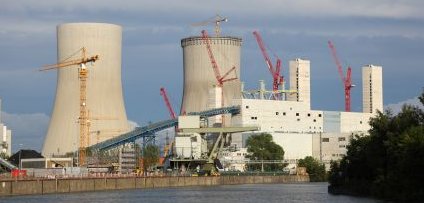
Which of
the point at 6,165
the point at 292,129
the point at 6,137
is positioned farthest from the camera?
the point at 6,137

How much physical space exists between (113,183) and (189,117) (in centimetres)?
3255

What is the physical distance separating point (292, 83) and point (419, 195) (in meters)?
108

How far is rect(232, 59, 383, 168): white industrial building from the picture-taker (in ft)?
484

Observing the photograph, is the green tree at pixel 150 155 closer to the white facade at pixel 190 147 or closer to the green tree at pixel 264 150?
the green tree at pixel 264 150

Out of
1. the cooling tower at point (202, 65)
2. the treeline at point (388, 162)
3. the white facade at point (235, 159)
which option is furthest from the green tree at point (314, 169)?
the treeline at point (388, 162)

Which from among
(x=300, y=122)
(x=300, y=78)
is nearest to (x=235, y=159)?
(x=300, y=122)

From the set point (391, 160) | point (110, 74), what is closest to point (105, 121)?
point (110, 74)

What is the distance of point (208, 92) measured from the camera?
132m

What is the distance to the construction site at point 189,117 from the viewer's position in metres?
108

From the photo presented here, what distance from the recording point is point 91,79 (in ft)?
356

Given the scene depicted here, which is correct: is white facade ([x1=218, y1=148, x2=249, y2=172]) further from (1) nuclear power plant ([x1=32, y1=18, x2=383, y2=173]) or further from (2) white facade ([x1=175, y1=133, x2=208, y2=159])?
(2) white facade ([x1=175, y1=133, x2=208, y2=159])

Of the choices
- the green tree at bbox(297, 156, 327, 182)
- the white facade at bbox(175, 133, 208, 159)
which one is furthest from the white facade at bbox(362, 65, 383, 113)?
the white facade at bbox(175, 133, 208, 159)

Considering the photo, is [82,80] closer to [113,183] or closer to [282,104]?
[113,183]

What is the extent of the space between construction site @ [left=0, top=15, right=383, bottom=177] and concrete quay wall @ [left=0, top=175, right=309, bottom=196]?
111 inches
